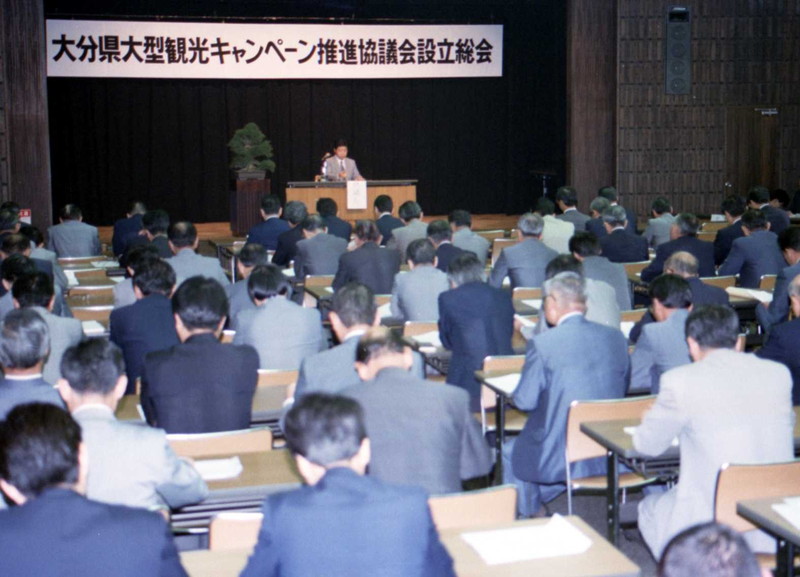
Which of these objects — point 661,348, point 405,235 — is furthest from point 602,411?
point 405,235

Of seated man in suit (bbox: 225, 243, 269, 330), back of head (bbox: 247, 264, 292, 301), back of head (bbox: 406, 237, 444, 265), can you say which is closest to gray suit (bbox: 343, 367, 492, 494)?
back of head (bbox: 247, 264, 292, 301)

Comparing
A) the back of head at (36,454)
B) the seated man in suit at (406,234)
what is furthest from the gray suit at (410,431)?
the seated man in suit at (406,234)

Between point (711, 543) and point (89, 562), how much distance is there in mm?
1342

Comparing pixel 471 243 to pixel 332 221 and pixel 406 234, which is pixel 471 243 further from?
pixel 332 221

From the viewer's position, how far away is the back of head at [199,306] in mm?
4633

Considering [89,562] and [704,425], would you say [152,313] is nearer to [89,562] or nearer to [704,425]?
[704,425]

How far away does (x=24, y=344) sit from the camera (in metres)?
3.92

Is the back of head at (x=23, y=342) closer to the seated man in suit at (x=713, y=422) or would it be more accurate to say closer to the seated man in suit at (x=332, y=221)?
the seated man in suit at (x=713, y=422)

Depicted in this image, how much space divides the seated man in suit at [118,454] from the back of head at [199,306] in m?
1.20

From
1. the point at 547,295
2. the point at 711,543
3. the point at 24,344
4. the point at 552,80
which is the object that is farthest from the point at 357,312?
the point at 552,80

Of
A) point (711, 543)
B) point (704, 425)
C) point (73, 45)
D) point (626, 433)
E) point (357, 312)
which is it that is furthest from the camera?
point (73, 45)

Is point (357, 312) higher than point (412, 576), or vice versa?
point (357, 312)

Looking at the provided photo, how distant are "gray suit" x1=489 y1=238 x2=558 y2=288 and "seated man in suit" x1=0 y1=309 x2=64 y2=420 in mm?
4363

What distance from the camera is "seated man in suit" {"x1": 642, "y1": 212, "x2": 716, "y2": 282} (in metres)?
8.10
